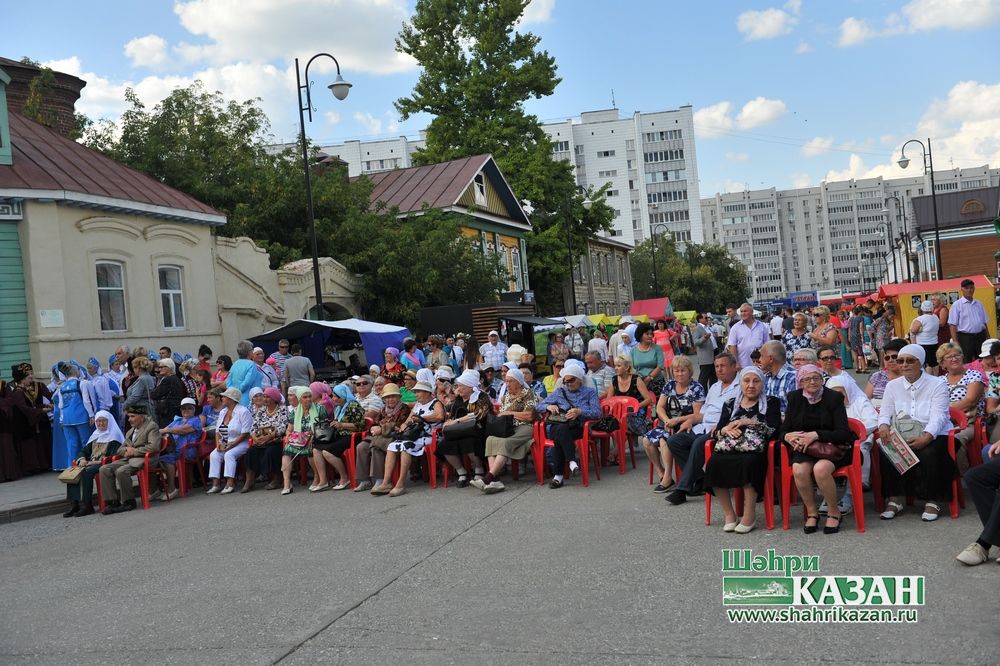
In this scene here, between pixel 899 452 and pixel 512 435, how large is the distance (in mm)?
4562

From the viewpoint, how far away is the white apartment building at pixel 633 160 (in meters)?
134

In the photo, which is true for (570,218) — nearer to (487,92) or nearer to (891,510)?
(487,92)

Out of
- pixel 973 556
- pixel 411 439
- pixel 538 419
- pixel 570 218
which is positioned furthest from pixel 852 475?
pixel 570 218

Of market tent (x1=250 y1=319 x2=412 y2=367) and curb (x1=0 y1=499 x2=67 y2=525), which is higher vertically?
market tent (x1=250 y1=319 x2=412 y2=367)

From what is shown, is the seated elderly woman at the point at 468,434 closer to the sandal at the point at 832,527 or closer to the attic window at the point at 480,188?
the sandal at the point at 832,527

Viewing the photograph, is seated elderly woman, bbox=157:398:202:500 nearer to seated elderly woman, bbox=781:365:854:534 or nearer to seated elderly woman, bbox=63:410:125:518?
seated elderly woman, bbox=63:410:125:518

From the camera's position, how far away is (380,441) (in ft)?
38.1

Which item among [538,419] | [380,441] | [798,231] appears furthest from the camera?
[798,231]

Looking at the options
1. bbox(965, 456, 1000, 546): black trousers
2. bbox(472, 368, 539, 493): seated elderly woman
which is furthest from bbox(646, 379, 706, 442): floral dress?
bbox(965, 456, 1000, 546): black trousers

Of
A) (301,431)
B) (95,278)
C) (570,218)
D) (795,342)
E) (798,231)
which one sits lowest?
(301,431)

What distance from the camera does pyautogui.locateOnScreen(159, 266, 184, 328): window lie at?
22234 millimetres

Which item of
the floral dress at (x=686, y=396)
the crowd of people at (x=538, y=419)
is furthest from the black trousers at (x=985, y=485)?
the floral dress at (x=686, y=396)

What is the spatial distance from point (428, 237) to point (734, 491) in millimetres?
23504

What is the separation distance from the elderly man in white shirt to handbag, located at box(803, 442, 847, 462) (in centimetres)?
58
